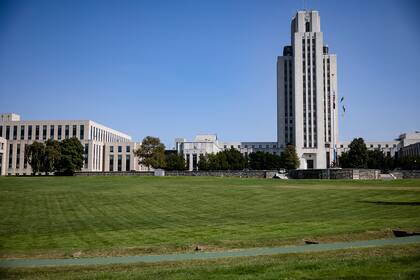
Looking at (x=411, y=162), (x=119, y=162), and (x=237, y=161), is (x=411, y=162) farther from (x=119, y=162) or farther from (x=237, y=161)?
(x=119, y=162)

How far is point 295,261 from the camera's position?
42.7 feet

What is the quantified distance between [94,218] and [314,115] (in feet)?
534

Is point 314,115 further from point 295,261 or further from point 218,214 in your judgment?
point 295,261

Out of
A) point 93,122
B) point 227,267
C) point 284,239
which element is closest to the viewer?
point 227,267

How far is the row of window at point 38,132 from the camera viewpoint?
545ft

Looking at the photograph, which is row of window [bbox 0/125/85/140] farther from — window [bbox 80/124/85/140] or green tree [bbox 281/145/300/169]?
green tree [bbox 281/145/300/169]

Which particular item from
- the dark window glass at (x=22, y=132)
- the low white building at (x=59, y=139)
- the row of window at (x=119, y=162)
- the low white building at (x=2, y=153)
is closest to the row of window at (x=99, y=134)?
the low white building at (x=59, y=139)

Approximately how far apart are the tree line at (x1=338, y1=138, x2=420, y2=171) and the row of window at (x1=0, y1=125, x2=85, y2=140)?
328 ft

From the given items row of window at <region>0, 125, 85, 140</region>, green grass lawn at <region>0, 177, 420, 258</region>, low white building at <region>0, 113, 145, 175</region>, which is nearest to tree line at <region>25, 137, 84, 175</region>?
low white building at <region>0, 113, 145, 175</region>

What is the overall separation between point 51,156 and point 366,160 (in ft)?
321

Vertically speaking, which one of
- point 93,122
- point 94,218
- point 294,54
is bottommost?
point 94,218

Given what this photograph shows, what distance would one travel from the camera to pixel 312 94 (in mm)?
182625

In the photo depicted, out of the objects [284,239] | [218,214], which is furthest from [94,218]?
[284,239]

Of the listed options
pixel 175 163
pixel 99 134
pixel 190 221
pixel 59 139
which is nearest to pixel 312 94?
pixel 175 163
